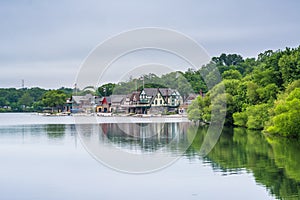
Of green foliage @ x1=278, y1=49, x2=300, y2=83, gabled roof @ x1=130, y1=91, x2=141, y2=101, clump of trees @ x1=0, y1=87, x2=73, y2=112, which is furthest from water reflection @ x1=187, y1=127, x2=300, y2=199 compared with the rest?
clump of trees @ x1=0, y1=87, x2=73, y2=112

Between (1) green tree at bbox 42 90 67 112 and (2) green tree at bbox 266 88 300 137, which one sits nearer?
(2) green tree at bbox 266 88 300 137

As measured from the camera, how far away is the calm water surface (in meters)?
14.7

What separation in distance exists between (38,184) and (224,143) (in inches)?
532

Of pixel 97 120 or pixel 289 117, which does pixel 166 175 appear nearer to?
pixel 289 117

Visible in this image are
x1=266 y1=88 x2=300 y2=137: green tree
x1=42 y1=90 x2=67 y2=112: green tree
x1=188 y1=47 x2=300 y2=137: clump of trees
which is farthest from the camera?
x1=42 y1=90 x2=67 y2=112: green tree

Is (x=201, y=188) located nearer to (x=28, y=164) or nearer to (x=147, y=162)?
(x=147, y=162)

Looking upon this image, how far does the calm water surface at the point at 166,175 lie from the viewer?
14.7 meters

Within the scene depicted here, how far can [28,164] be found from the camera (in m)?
20.5

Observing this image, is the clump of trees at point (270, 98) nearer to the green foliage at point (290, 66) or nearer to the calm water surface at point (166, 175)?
the green foliage at point (290, 66)

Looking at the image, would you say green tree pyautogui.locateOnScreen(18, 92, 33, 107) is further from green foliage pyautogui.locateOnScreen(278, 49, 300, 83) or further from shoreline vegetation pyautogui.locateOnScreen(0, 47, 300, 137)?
green foliage pyautogui.locateOnScreen(278, 49, 300, 83)

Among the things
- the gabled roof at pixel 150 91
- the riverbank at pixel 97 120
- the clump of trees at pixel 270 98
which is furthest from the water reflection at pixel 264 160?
the gabled roof at pixel 150 91

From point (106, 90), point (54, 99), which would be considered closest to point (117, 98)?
point (106, 90)

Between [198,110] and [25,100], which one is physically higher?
[25,100]

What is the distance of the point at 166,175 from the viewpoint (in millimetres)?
17938
